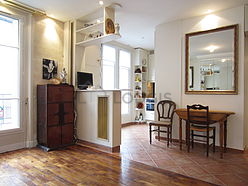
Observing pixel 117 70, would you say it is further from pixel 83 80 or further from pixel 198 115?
pixel 198 115

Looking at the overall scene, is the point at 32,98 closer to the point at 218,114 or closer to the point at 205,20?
the point at 218,114

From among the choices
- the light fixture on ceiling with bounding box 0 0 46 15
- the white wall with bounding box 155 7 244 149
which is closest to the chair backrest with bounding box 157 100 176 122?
the white wall with bounding box 155 7 244 149

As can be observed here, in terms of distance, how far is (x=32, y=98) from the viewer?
3723 mm

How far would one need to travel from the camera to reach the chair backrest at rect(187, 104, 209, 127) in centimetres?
328

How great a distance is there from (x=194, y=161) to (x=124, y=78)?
407 centimetres

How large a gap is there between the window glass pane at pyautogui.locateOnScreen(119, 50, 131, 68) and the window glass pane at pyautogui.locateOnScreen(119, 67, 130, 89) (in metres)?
0.18

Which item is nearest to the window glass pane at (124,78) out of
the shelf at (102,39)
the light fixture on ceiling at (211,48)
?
the shelf at (102,39)

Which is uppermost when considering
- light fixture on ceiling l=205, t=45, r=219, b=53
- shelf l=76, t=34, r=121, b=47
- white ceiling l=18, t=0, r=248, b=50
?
white ceiling l=18, t=0, r=248, b=50

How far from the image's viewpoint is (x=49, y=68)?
13.1ft

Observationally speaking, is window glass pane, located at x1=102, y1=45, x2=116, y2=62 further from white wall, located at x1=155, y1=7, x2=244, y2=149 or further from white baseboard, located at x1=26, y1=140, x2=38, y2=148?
white baseboard, located at x1=26, y1=140, x2=38, y2=148

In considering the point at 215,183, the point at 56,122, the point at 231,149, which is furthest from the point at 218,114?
the point at 56,122

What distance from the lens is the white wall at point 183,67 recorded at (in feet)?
11.2

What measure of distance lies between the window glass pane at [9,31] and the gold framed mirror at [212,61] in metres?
3.53

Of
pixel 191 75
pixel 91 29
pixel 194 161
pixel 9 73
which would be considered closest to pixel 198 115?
pixel 194 161
